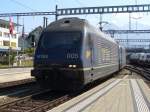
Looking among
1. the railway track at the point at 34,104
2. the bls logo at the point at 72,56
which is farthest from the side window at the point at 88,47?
the railway track at the point at 34,104

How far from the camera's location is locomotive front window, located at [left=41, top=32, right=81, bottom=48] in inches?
661

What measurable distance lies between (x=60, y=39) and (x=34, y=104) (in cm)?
403

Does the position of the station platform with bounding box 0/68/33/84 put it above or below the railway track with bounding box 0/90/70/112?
above

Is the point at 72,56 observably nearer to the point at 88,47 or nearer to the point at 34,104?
the point at 88,47

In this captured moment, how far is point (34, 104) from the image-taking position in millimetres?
13891

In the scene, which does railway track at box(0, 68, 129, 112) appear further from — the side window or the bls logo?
the side window

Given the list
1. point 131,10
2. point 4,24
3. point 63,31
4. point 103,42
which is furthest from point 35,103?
point 4,24

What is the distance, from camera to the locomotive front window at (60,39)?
1678 centimetres

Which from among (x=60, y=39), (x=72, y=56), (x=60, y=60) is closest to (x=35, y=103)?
(x=60, y=60)

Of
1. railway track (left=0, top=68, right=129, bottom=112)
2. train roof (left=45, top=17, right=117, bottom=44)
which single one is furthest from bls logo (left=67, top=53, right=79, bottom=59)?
railway track (left=0, top=68, right=129, bottom=112)

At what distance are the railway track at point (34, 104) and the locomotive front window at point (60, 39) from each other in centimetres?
214

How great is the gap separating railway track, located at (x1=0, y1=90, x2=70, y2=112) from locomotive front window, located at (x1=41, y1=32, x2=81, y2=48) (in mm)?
2143

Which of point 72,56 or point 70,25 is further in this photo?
point 70,25

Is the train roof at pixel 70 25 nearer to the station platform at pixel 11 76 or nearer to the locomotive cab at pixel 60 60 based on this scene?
the locomotive cab at pixel 60 60
